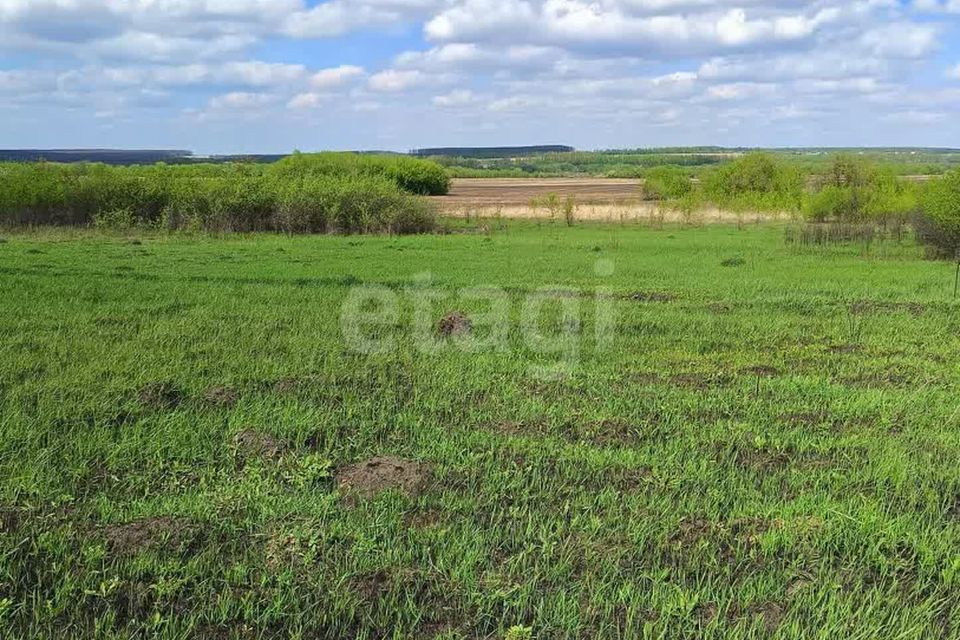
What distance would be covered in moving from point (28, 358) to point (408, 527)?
565cm

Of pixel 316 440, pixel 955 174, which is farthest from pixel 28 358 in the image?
pixel 955 174

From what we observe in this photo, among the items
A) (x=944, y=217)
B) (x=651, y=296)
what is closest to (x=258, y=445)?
(x=651, y=296)

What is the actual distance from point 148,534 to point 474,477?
2.14 meters

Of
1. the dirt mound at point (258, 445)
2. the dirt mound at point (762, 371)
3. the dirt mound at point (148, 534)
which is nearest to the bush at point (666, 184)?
the dirt mound at point (762, 371)

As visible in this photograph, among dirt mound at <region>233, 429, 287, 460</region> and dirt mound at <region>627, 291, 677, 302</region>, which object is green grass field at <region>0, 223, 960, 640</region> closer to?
dirt mound at <region>233, 429, 287, 460</region>

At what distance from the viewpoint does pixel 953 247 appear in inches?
911

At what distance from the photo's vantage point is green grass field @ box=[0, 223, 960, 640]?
13.3 ft

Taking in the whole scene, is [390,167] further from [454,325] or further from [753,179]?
[454,325]

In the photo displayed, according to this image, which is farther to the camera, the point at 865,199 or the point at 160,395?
the point at 865,199

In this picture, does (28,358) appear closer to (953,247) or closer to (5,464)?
(5,464)

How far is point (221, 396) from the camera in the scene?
7301 mm

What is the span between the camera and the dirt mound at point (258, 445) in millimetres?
5984

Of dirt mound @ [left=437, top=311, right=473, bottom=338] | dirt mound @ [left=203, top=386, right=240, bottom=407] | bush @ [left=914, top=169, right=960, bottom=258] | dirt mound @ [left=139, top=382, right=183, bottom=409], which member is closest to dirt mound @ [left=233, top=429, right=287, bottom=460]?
dirt mound @ [left=203, top=386, right=240, bottom=407]

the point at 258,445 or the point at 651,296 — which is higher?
the point at 651,296
